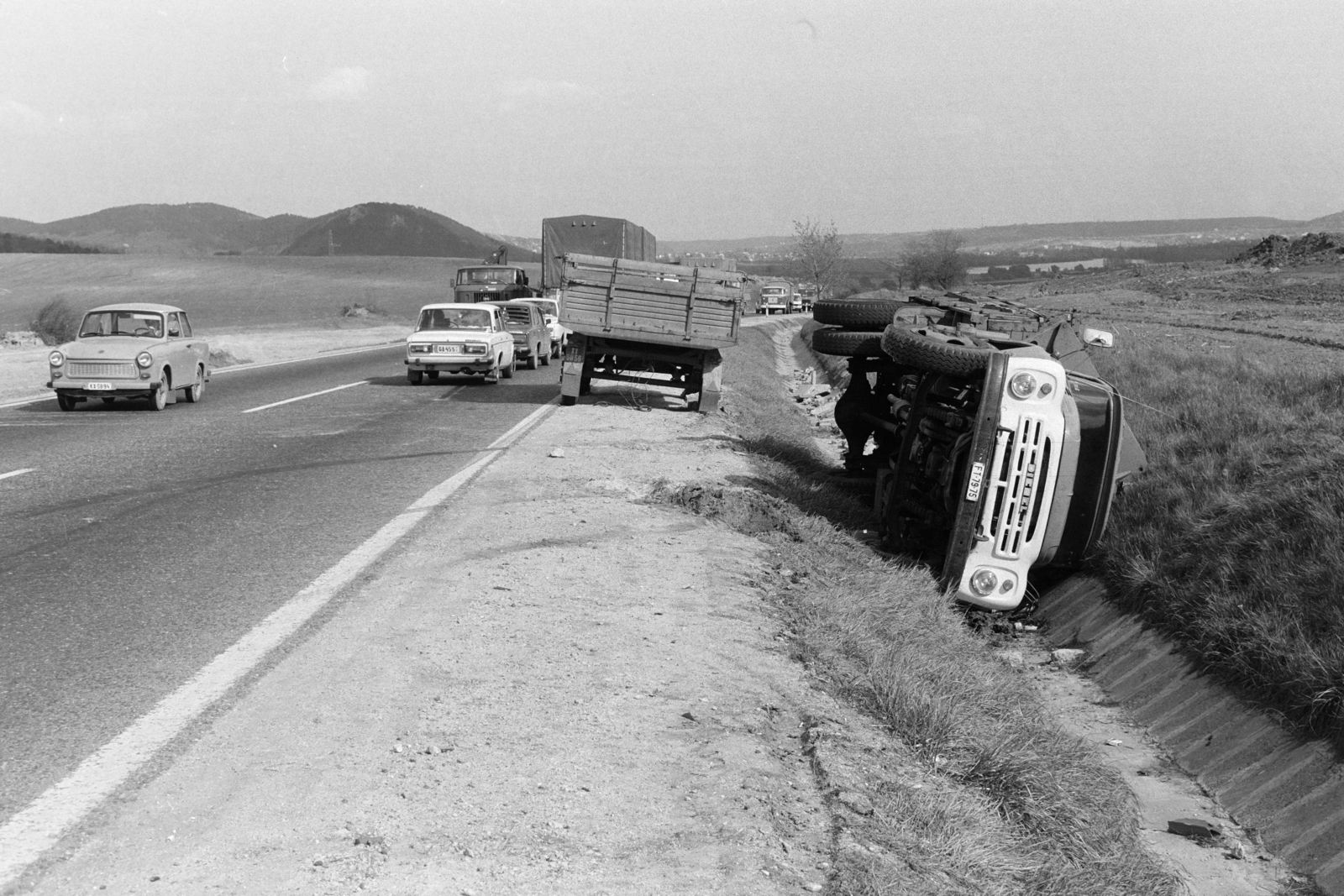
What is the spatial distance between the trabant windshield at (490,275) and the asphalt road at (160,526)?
57.0 feet

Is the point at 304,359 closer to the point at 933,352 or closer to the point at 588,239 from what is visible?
the point at 588,239

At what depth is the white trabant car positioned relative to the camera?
2211 cm

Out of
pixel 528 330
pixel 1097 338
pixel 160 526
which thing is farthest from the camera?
pixel 528 330

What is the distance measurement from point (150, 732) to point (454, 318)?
748 inches

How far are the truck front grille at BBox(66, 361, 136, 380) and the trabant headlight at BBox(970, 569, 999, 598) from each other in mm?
12198

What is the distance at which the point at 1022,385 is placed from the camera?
9281mm

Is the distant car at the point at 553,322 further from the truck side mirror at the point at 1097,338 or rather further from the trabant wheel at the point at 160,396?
the truck side mirror at the point at 1097,338

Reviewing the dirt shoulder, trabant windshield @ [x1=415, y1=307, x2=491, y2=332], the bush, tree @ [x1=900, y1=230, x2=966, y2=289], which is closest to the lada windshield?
trabant windshield @ [x1=415, y1=307, x2=491, y2=332]

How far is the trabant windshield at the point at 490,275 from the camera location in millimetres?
36031

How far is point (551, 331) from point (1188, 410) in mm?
19640

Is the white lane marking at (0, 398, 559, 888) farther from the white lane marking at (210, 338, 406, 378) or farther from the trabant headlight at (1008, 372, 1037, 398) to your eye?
the white lane marking at (210, 338, 406, 378)

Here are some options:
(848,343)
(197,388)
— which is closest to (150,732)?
(848,343)

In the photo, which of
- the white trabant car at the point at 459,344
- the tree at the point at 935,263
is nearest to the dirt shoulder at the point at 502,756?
the white trabant car at the point at 459,344

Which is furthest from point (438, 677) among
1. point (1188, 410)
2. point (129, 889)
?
point (1188, 410)
